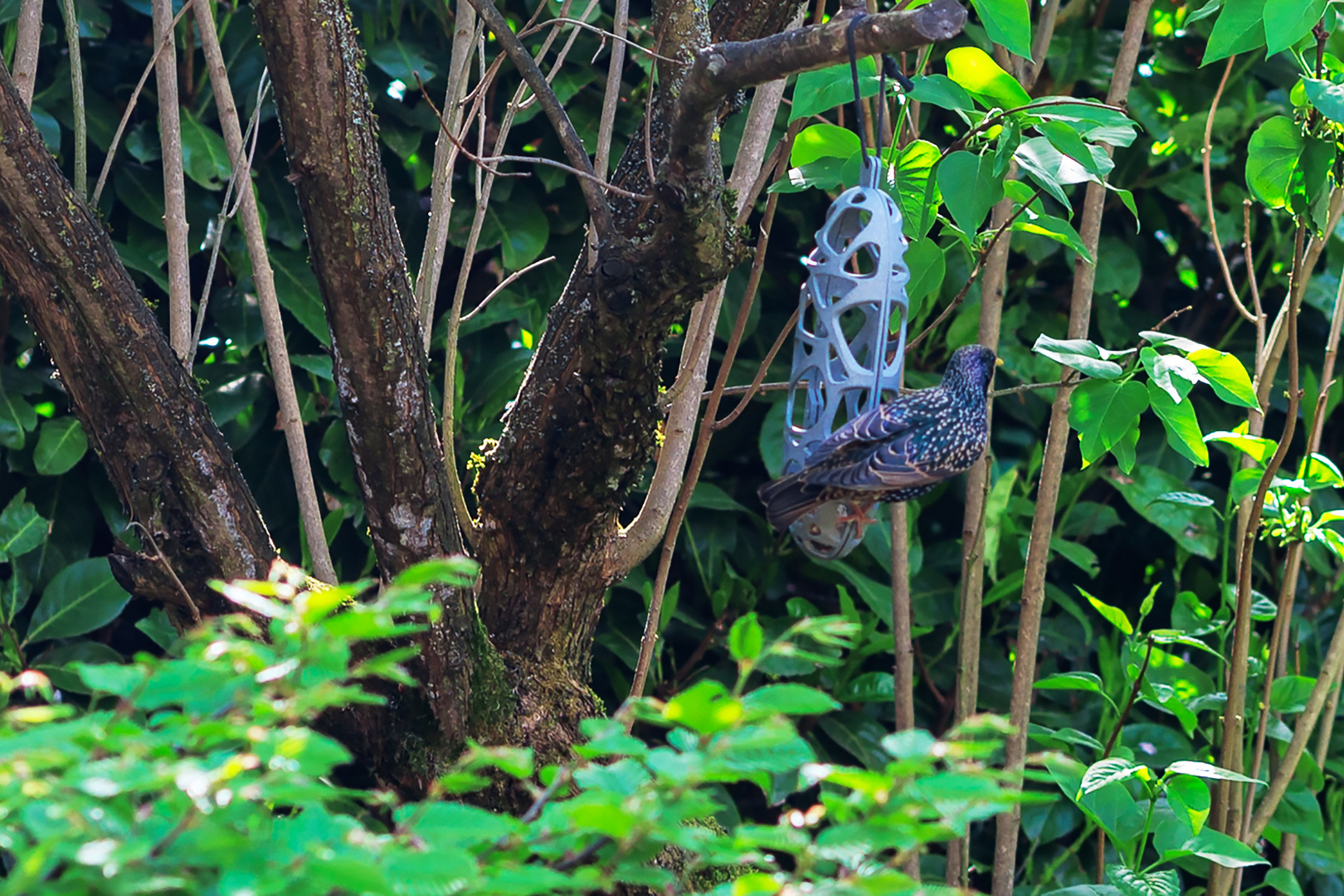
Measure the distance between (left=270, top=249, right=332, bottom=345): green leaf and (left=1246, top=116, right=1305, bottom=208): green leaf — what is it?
4.53 ft

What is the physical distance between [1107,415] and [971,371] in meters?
0.22

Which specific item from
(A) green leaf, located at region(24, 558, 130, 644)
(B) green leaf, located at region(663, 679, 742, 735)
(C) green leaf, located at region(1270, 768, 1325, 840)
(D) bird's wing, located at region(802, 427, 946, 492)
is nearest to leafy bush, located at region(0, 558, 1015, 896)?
(B) green leaf, located at region(663, 679, 742, 735)

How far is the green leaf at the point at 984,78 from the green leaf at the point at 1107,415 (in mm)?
336

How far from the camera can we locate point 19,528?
5.98 feet

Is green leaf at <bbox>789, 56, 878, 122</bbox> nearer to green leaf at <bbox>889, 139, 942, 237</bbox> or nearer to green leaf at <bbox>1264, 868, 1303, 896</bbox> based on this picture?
green leaf at <bbox>889, 139, 942, 237</bbox>

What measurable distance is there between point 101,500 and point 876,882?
68.9 inches

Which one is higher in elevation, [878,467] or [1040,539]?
[878,467]

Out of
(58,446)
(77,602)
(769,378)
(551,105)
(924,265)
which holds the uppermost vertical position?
(551,105)

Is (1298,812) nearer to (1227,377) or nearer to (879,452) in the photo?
(1227,377)

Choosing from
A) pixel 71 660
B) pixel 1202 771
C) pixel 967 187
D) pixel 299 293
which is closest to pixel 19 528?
pixel 71 660

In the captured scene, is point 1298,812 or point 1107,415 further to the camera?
point 1298,812

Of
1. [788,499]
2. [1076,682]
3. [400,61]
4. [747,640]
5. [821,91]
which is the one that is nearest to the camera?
[747,640]

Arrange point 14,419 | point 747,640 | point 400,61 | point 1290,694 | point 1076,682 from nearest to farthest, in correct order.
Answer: point 747,640
point 1076,682
point 1290,694
point 14,419
point 400,61

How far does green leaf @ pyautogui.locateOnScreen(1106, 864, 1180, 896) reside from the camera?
1459mm
